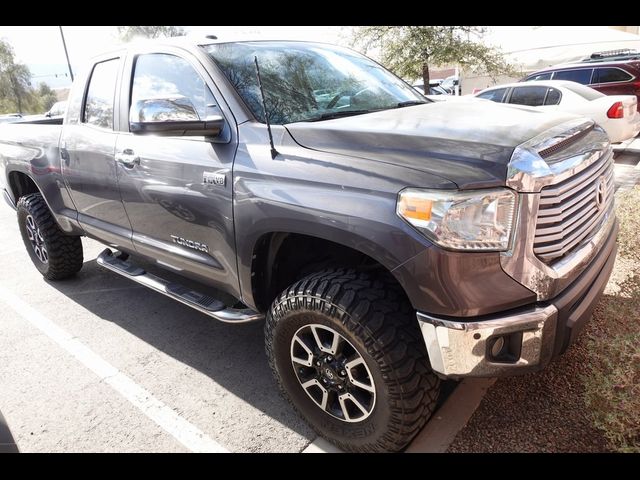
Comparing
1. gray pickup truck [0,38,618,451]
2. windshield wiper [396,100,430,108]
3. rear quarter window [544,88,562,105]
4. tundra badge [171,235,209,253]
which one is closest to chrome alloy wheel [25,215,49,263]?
gray pickup truck [0,38,618,451]

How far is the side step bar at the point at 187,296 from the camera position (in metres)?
2.65

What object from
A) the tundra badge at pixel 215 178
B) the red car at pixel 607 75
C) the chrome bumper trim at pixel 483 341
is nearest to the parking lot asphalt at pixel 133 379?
the chrome bumper trim at pixel 483 341

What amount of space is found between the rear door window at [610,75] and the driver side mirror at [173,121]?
10.6 m

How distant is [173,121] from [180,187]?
45 cm

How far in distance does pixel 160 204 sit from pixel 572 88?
27.1 feet

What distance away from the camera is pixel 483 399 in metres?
2.57

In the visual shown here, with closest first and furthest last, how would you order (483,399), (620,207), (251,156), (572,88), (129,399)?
(251,156), (483,399), (129,399), (620,207), (572,88)

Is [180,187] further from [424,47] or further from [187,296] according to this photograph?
[424,47]

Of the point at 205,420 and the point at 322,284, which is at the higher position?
the point at 322,284

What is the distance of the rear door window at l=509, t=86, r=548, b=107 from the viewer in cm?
873

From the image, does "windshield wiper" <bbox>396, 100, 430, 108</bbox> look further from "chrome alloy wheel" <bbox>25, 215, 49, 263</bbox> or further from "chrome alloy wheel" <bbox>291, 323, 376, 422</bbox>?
"chrome alloy wheel" <bbox>25, 215, 49, 263</bbox>
